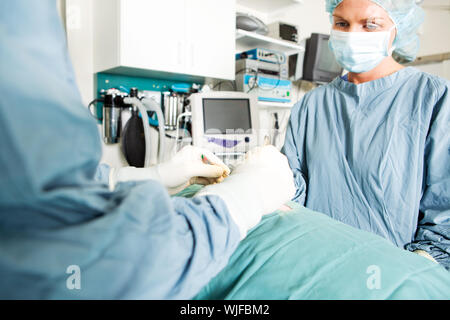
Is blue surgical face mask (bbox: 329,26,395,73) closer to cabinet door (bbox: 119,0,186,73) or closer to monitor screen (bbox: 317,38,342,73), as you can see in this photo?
cabinet door (bbox: 119,0,186,73)

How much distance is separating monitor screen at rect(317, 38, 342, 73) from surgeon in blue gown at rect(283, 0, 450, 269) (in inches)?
51.0

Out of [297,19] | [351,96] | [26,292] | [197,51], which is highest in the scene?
[297,19]

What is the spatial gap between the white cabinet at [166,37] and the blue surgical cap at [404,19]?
85 cm

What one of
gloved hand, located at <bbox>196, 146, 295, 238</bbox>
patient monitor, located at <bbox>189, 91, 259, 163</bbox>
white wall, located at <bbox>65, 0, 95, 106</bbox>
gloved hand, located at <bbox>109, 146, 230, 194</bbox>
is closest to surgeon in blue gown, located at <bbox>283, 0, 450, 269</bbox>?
gloved hand, located at <bbox>109, 146, 230, 194</bbox>

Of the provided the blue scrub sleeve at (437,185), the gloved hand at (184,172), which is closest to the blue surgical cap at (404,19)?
the blue scrub sleeve at (437,185)

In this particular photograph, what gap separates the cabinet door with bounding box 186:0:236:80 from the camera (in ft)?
6.10

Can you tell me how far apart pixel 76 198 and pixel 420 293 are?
493mm

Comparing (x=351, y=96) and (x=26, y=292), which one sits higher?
(x=351, y=96)

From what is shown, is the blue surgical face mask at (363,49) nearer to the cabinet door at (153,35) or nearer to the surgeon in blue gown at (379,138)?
the surgeon in blue gown at (379,138)

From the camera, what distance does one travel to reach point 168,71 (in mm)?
1775

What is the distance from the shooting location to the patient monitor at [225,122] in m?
1.95

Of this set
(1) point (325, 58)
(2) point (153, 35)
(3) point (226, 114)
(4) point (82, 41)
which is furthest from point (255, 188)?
(1) point (325, 58)

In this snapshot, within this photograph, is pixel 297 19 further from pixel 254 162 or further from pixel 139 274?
pixel 139 274
